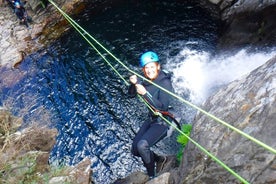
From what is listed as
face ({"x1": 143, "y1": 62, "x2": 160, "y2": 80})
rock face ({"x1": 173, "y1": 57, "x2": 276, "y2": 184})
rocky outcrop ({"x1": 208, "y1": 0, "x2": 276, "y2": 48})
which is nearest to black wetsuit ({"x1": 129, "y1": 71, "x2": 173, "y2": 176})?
face ({"x1": 143, "y1": 62, "x2": 160, "y2": 80})

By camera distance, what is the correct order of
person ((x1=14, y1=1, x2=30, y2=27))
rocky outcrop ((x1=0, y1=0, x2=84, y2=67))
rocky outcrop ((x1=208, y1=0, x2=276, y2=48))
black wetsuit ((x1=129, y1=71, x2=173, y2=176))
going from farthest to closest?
person ((x1=14, y1=1, x2=30, y2=27)), rocky outcrop ((x1=0, y1=0, x2=84, y2=67)), rocky outcrop ((x1=208, y1=0, x2=276, y2=48)), black wetsuit ((x1=129, y1=71, x2=173, y2=176))

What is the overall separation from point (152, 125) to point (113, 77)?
5357mm

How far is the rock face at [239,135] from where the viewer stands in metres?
3.75

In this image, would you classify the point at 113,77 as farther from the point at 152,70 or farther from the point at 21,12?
the point at 21,12

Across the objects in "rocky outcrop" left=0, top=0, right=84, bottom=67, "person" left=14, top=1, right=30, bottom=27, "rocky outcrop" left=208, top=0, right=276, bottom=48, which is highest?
"person" left=14, top=1, right=30, bottom=27

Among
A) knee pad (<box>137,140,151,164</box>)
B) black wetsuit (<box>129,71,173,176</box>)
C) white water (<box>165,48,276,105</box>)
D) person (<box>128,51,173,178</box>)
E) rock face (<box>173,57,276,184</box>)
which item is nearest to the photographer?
rock face (<box>173,57,276,184</box>)

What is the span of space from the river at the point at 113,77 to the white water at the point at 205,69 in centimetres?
3

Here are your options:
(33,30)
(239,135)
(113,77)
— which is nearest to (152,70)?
(239,135)

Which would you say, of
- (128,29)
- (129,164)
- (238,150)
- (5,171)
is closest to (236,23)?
(128,29)

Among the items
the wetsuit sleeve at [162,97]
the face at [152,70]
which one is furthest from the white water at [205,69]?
the face at [152,70]

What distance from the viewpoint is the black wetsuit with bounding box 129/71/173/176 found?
20.6ft

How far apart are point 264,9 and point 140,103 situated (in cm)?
556

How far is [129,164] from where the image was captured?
8.65 meters

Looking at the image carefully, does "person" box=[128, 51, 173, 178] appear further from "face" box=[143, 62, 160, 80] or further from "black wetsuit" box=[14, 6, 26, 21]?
"black wetsuit" box=[14, 6, 26, 21]
